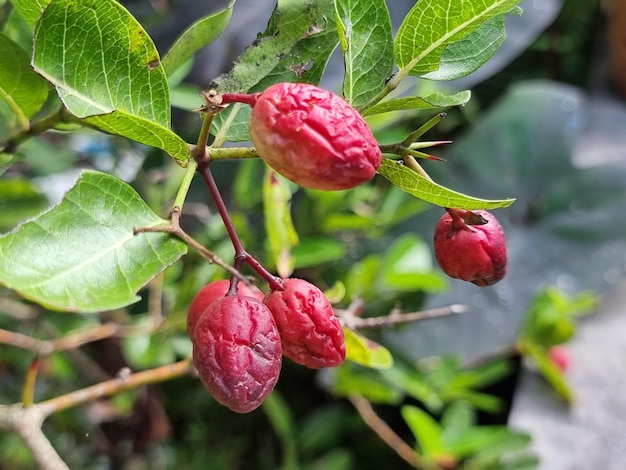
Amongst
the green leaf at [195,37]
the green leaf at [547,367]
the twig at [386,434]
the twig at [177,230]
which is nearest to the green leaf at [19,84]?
the green leaf at [195,37]

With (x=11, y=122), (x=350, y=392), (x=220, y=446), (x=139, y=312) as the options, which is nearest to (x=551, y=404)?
(x=350, y=392)

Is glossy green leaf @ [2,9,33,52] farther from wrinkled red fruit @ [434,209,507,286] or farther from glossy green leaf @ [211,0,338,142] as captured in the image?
wrinkled red fruit @ [434,209,507,286]

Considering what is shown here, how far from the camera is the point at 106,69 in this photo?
0.40 m

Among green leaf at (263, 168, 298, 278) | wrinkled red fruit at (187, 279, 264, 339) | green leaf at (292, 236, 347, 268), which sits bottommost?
green leaf at (292, 236, 347, 268)

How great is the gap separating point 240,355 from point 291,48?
210 mm

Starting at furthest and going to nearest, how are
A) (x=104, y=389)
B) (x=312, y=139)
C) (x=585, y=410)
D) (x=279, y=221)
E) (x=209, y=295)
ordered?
(x=585, y=410), (x=279, y=221), (x=104, y=389), (x=209, y=295), (x=312, y=139)

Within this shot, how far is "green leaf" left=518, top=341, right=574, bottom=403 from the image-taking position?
143cm

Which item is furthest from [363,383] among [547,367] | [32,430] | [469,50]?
[469,50]

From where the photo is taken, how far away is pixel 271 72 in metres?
0.45

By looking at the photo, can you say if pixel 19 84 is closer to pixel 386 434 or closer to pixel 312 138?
pixel 312 138

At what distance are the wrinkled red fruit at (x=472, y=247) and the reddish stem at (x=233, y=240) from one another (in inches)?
4.7

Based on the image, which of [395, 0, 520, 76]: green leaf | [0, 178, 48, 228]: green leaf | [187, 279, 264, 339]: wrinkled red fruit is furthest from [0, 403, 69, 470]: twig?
[0, 178, 48, 228]: green leaf

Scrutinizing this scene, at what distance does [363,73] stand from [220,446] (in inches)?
48.2

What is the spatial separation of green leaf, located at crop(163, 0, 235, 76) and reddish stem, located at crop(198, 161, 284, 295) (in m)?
0.13
